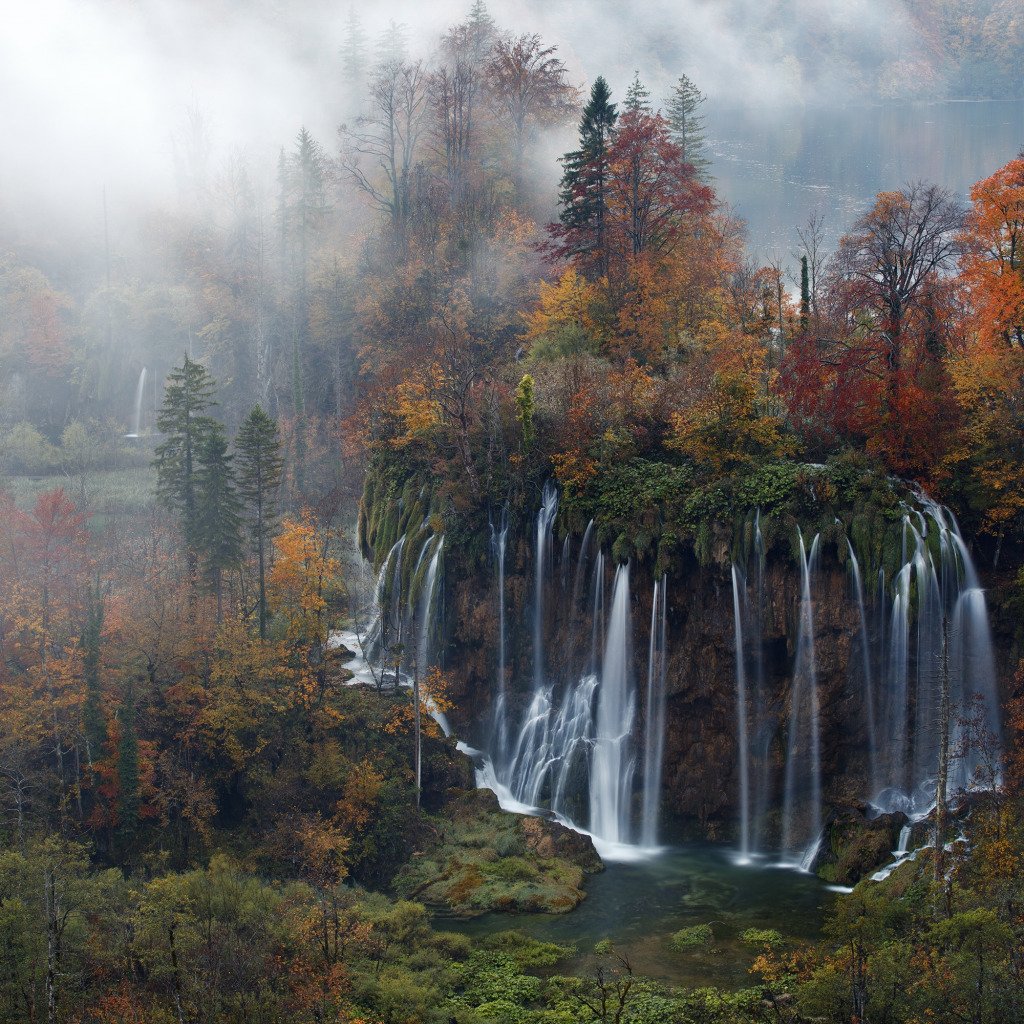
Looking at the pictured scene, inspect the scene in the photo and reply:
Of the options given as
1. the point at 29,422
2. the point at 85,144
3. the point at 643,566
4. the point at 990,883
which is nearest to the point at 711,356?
the point at 643,566

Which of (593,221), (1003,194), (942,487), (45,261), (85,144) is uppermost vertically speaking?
(85,144)

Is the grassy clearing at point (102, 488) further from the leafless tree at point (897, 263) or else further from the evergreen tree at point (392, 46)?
the evergreen tree at point (392, 46)

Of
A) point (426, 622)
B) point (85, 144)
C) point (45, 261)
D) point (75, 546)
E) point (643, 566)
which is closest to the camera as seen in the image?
point (643, 566)

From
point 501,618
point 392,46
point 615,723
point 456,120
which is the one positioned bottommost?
point 615,723

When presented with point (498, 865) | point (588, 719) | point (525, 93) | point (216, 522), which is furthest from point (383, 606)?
point (525, 93)

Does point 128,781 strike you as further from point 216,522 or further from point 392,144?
point 392,144

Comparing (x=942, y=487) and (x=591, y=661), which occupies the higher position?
(x=942, y=487)

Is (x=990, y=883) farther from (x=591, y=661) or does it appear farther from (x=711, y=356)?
(x=711, y=356)
